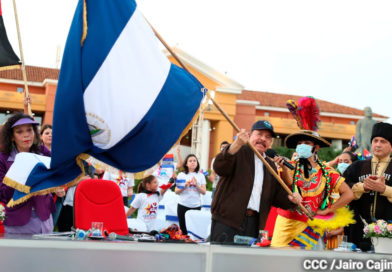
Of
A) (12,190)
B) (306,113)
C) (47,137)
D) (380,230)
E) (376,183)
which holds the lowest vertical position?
(380,230)

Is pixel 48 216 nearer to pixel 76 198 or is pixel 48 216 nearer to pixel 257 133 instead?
pixel 76 198

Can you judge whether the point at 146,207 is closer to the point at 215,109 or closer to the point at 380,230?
the point at 380,230

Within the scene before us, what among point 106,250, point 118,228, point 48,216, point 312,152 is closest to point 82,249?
point 106,250

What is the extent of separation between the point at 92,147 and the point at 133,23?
98 centimetres

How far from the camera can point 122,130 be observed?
4027 millimetres

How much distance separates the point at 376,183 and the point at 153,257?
272 centimetres

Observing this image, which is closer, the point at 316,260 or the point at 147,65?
the point at 316,260

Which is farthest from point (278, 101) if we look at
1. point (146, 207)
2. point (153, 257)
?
point (153, 257)

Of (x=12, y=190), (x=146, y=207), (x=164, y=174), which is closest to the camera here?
(x=12, y=190)

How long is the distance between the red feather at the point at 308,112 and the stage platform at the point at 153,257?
1.92m

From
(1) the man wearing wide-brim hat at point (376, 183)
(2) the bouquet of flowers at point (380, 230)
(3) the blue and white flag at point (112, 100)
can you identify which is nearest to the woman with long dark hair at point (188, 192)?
(1) the man wearing wide-brim hat at point (376, 183)

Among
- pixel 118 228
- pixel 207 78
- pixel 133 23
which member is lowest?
pixel 118 228

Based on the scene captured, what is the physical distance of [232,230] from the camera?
14.8 ft

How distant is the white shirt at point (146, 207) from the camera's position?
329 inches
